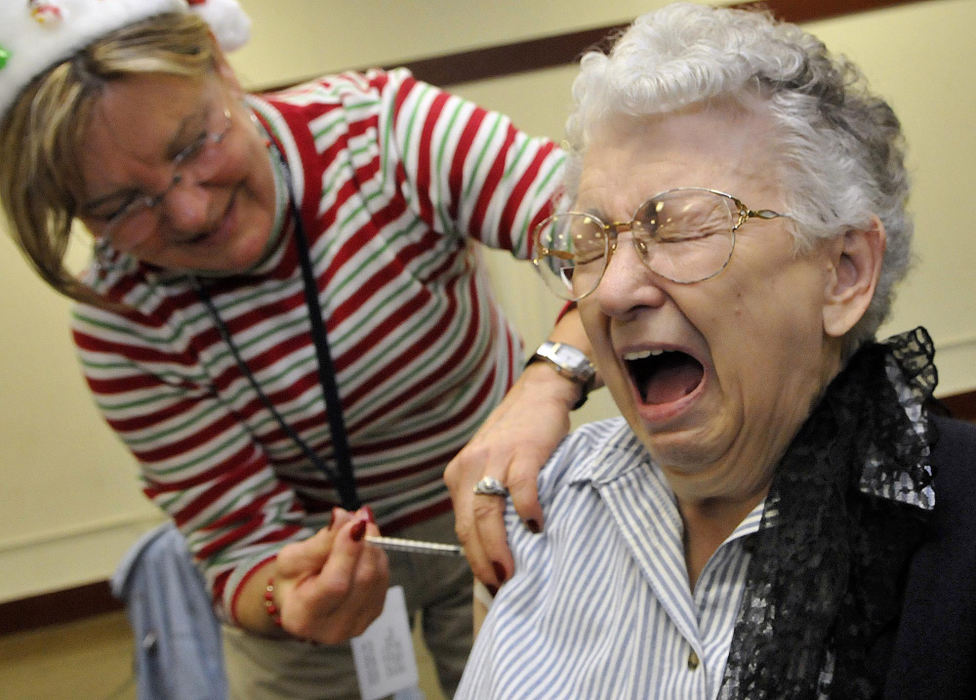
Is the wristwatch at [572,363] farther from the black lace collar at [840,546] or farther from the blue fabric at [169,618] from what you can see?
the blue fabric at [169,618]

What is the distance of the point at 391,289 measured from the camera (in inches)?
65.2

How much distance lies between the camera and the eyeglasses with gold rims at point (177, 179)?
4.55 feet

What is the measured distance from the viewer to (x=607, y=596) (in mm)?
1243

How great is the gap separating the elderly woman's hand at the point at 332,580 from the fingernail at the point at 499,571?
0.84 ft

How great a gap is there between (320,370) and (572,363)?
0.48 m

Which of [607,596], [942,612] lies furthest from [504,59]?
[942,612]

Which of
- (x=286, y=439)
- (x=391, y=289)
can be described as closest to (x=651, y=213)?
(x=391, y=289)

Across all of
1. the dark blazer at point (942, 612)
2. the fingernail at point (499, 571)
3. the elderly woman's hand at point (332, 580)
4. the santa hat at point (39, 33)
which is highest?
the santa hat at point (39, 33)

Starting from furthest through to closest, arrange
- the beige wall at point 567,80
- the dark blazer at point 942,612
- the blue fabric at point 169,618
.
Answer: the beige wall at point 567,80, the blue fabric at point 169,618, the dark blazer at point 942,612

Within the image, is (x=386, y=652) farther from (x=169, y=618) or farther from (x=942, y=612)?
(x=942, y=612)

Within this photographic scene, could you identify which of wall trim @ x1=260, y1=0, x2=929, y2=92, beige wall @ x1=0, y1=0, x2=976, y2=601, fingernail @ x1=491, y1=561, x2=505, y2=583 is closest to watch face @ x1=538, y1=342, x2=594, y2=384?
fingernail @ x1=491, y1=561, x2=505, y2=583

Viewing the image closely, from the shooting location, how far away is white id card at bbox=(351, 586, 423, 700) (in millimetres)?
1762

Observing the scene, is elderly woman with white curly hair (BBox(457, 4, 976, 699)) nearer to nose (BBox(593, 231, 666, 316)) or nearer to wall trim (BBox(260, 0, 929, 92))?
nose (BBox(593, 231, 666, 316))

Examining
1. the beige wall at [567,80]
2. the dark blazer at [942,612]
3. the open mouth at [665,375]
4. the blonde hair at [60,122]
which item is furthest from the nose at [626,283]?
the beige wall at [567,80]
